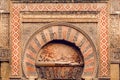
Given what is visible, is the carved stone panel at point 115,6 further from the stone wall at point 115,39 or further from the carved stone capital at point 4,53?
the carved stone capital at point 4,53

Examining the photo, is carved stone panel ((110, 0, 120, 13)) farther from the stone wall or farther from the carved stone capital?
the carved stone capital

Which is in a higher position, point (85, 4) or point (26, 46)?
point (85, 4)

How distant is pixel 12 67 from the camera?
50.8ft

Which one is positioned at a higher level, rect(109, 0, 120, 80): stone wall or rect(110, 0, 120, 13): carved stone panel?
rect(110, 0, 120, 13): carved stone panel

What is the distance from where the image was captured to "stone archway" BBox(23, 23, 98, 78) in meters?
15.4

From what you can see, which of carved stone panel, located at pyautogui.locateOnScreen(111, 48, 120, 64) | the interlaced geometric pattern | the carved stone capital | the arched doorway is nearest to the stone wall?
carved stone panel, located at pyautogui.locateOnScreen(111, 48, 120, 64)

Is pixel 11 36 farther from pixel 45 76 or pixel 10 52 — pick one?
pixel 45 76

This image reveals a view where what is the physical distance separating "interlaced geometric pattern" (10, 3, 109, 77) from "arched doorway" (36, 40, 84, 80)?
559 mm

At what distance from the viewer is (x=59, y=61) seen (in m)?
15.6

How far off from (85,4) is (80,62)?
60.7 inches

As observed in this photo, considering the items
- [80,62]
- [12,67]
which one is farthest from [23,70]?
[80,62]

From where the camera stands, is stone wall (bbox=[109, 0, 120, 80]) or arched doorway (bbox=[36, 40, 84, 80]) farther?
arched doorway (bbox=[36, 40, 84, 80])

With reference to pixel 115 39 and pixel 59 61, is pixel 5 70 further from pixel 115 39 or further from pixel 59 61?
pixel 115 39

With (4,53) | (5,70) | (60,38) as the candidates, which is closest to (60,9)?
(60,38)
